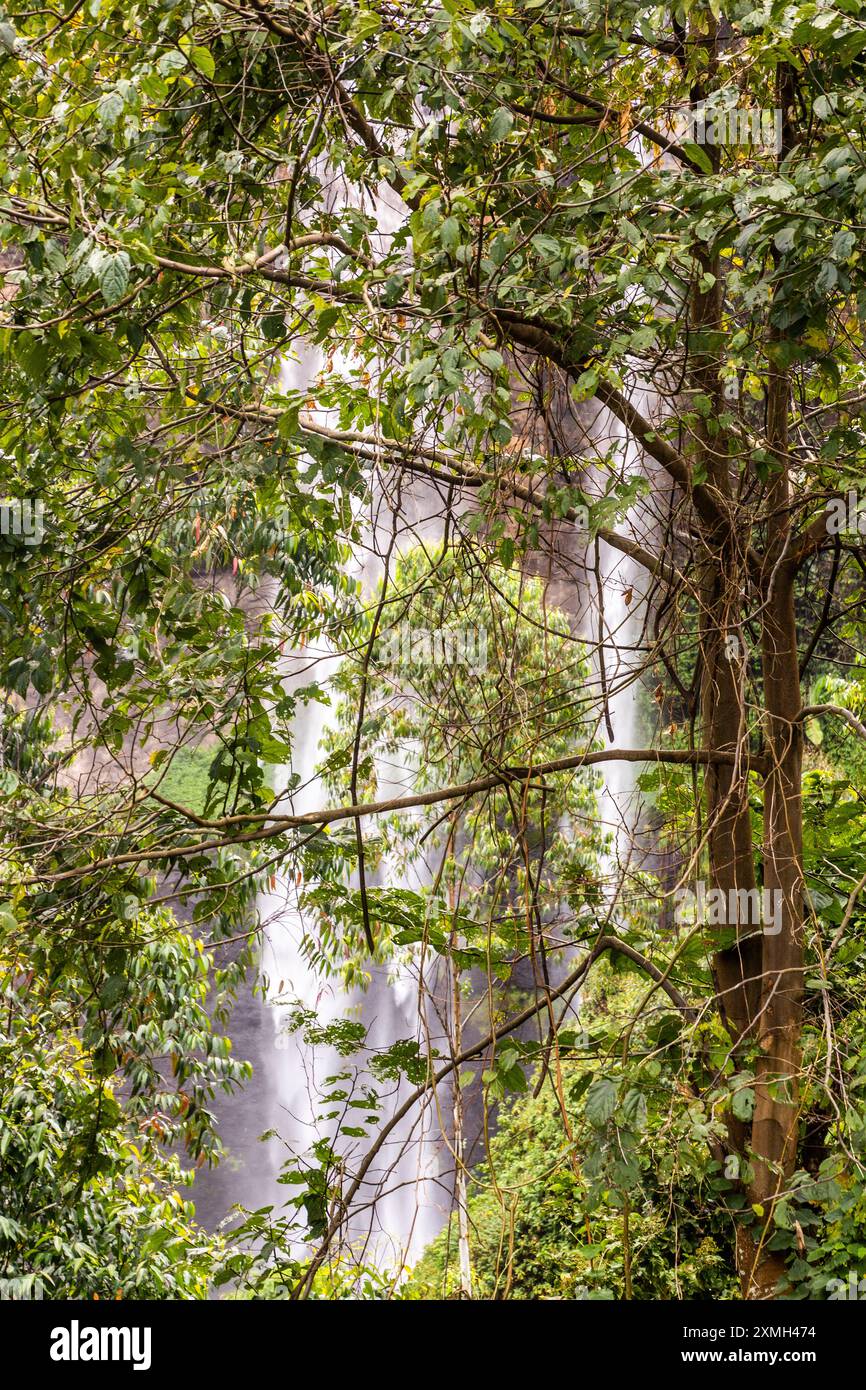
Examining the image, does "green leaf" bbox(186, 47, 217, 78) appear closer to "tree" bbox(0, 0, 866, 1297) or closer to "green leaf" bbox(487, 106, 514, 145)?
"tree" bbox(0, 0, 866, 1297)

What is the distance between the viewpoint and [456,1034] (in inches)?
102

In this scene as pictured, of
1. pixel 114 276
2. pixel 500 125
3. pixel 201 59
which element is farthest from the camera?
pixel 201 59

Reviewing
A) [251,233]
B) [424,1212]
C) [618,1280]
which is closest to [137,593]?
[251,233]

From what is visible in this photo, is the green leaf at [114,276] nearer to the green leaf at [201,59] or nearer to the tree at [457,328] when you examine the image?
the tree at [457,328]

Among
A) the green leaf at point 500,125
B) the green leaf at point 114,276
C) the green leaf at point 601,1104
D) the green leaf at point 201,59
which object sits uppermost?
the green leaf at point 201,59

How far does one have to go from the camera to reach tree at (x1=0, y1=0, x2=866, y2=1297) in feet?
7.93

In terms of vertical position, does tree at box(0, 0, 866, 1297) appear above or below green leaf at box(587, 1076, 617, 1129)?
above

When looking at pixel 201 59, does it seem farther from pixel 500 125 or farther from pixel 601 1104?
pixel 601 1104

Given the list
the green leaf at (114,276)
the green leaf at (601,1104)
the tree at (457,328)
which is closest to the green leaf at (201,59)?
the tree at (457,328)

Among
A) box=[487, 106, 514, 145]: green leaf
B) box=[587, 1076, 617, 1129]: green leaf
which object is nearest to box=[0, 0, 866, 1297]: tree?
box=[487, 106, 514, 145]: green leaf

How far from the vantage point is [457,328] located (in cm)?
248

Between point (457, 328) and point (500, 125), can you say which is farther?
point (457, 328)

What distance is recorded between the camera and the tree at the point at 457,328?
2416mm

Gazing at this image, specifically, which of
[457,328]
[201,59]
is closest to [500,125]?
[457,328]
